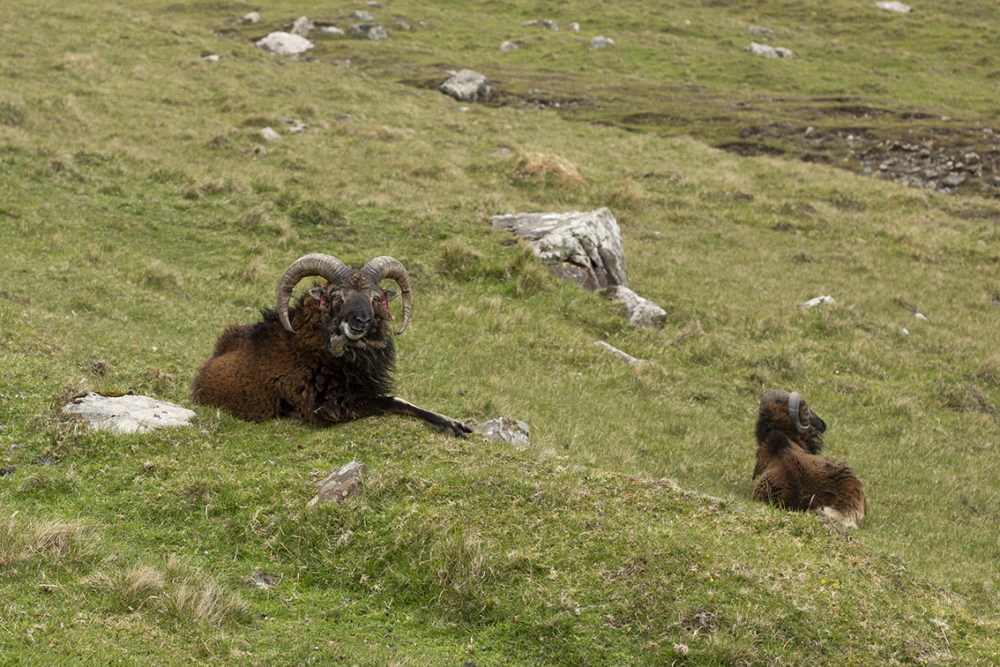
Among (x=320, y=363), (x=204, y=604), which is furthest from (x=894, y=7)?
(x=204, y=604)

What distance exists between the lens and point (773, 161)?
4016 cm

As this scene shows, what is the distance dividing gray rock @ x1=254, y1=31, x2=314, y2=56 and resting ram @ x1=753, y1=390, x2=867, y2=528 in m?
49.6

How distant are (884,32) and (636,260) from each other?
207 feet

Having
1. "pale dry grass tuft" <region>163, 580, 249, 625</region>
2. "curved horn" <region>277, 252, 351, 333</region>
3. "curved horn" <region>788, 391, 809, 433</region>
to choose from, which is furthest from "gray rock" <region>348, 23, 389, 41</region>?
"pale dry grass tuft" <region>163, 580, 249, 625</region>

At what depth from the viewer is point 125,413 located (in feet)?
32.4

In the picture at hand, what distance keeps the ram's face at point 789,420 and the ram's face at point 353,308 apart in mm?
6247

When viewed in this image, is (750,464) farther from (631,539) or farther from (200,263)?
(200,263)

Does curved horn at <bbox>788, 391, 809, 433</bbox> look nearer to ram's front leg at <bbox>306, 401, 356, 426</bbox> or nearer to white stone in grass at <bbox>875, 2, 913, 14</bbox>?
ram's front leg at <bbox>306, 401, 356, 426</bbox>

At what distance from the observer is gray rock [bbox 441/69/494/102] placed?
4862 centimetres

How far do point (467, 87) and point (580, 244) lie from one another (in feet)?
97.8

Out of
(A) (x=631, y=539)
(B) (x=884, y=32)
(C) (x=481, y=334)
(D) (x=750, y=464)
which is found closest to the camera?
(A) (x=631, y=539)

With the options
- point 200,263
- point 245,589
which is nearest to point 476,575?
point 245,589

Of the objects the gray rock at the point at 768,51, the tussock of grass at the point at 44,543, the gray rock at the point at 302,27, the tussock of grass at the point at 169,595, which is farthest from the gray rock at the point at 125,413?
the gray rock at the point at 768,51

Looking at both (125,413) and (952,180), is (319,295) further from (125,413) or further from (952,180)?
(952,180)
